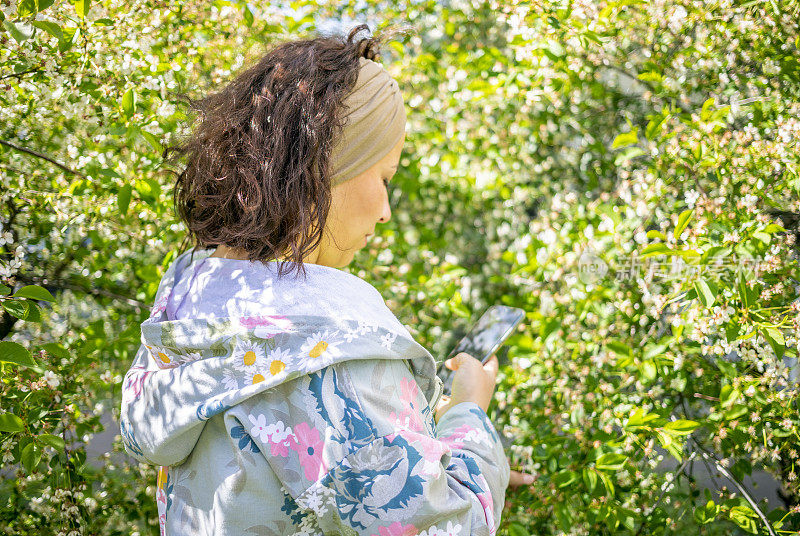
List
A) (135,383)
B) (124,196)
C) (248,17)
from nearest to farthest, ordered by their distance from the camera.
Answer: (135,383) < (124,196) < (248,17)

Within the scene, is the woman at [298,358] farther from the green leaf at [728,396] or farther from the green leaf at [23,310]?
the green leaf at [728,396]

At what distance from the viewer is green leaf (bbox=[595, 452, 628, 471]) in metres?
1.69

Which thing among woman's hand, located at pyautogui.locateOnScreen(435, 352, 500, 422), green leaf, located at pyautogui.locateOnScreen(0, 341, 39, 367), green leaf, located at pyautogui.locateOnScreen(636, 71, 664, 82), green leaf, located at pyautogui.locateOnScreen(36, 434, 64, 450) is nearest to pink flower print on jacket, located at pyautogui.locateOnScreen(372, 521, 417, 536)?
woman's hand, located at pyautogui.locateOnScreen(435, 352, 500, 422)

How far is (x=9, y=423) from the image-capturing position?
126cm

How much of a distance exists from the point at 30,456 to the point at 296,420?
78 centimetres

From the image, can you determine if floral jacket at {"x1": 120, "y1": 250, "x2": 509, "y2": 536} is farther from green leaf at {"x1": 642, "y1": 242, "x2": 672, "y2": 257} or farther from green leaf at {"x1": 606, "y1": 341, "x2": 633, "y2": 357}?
green leaf at {"x1": 606, "y1": 341, "x2": 633, "y2": 357}

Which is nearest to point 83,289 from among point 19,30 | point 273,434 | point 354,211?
point 19,30

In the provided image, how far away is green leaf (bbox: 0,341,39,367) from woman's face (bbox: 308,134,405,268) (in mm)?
524

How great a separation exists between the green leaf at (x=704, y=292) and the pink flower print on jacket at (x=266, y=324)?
96 cm

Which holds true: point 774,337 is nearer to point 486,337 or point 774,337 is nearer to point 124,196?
point 486,337

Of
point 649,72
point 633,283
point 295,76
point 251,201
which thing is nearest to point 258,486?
point 251,201

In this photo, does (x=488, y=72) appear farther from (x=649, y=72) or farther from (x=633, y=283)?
(x=633, y=283)

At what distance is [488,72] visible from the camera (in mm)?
2613

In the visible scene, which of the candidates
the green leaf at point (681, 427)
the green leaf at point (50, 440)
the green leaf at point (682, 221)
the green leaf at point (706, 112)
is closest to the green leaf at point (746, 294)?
the green leaf at point (682, 221)
